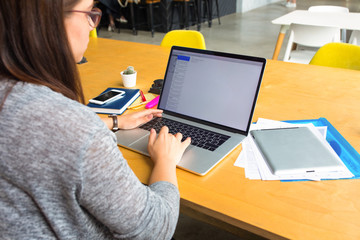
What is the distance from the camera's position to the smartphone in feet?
4.38

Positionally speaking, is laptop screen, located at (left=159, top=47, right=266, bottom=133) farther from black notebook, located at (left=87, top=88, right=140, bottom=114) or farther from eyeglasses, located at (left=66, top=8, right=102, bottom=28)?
eyeglasses, located at (left=66, top=8, right=102, bottom=28)

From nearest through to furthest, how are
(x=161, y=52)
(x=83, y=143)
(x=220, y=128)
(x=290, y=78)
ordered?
(x=83, y=143) → (x=220, y=128) → (x=290, y=78) → (x=161, y=52)

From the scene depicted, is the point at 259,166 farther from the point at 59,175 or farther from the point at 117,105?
the point at 117,105

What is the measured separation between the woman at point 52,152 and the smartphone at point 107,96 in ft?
2.20

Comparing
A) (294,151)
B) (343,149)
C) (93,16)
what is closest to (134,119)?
(93,16)

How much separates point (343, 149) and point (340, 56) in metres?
1.14

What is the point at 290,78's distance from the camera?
1.57 metres

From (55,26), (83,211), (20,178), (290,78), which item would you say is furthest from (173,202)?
(290,78)

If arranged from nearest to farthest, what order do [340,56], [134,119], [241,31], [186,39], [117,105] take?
1. [134,119]
2. [117,105]
3. [340,56]
4. [186,39]
5. [241,31]

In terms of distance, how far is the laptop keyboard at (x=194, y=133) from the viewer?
3.26 feet

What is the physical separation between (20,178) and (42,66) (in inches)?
8.8

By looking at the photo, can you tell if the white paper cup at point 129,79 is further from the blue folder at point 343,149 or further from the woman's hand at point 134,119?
the blue folder at point 343,149

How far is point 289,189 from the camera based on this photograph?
80 cm

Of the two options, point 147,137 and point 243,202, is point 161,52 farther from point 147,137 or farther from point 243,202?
point 243,202
